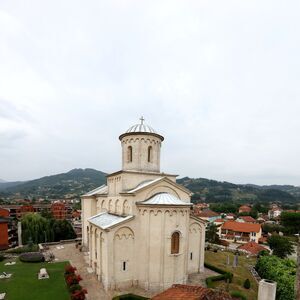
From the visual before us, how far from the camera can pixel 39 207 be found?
71750mm

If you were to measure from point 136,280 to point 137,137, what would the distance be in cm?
1124

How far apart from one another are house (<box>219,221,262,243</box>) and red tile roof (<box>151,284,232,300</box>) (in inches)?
2033

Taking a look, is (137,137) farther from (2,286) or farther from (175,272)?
(2,286)

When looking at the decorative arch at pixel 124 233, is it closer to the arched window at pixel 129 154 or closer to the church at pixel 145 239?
the church at pixel 145 239

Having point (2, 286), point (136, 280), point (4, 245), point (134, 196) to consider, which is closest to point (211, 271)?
point (136, 280)

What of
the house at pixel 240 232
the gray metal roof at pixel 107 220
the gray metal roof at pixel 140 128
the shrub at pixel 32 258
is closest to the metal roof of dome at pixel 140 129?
the gray metal roof at pixel 140 128

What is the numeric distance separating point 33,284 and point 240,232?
5057 centimetres

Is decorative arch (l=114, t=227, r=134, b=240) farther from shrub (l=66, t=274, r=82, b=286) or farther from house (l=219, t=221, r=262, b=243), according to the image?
house (l=219, t=221, r=262, b=243)

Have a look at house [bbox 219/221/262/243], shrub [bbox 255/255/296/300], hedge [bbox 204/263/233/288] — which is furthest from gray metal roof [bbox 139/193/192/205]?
house [bbox 219/221/262/243]

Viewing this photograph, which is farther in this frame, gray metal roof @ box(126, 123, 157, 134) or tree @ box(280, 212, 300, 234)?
tree @ box(280, 212, 300, 234)

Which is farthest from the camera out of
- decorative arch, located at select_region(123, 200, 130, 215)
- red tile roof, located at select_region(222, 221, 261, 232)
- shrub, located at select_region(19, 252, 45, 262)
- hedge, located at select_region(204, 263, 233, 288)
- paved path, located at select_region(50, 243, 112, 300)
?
red tile roof, located at select_region(222, 221, 261, 232)

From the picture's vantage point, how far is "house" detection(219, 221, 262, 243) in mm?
55000

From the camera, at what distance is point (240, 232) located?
186 feet

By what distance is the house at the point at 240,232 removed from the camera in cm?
5500
